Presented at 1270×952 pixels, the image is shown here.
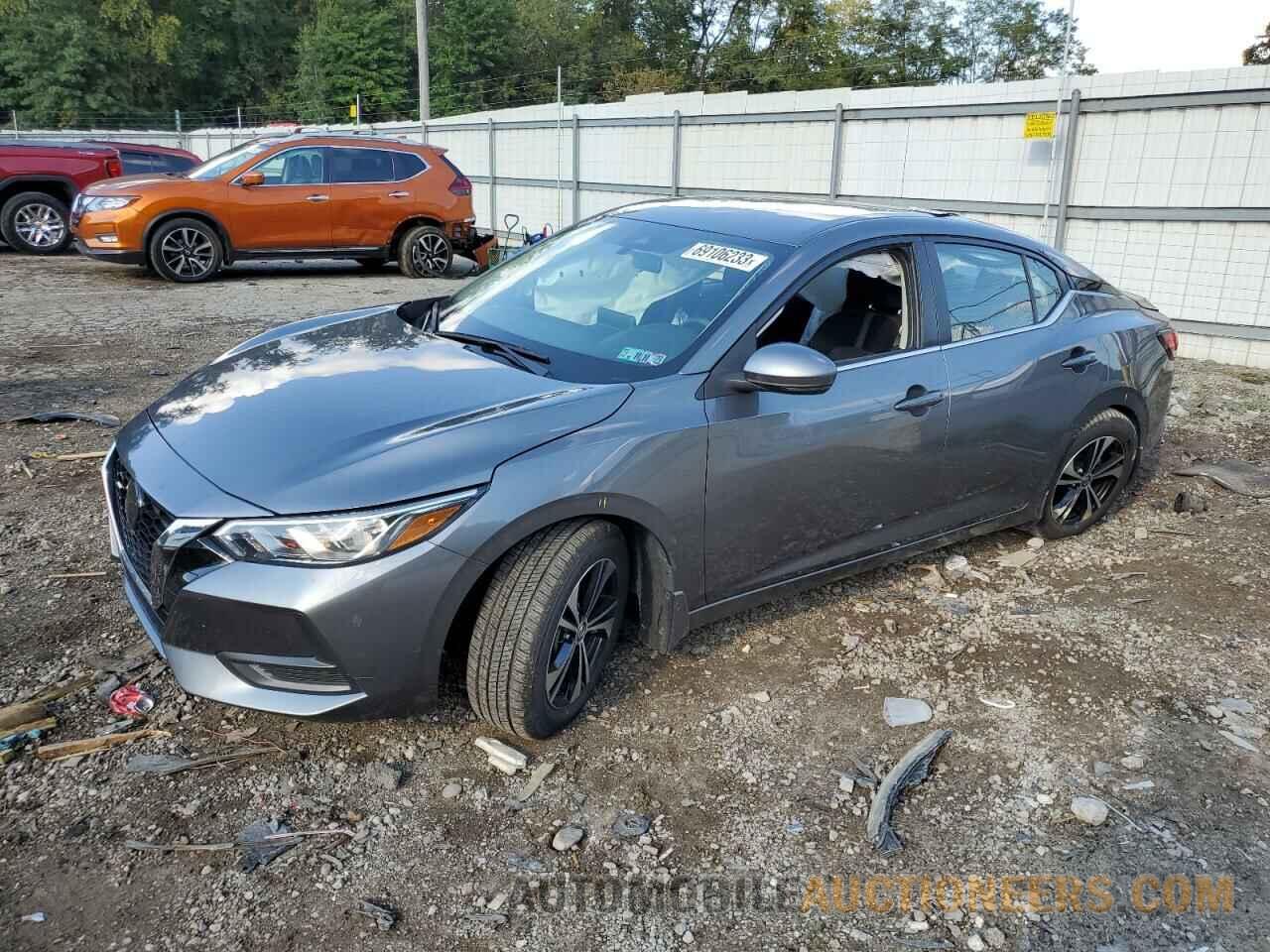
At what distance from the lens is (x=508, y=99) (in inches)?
1786

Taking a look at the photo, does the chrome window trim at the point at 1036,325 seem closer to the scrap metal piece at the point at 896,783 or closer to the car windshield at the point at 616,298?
the car windshield at the point at 616,298

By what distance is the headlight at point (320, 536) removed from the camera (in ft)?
8.70

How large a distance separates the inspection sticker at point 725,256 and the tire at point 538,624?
1168 millimetres

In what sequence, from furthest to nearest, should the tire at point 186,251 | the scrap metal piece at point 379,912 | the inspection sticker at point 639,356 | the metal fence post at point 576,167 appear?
the metal fence post at point 576,167
the tire at point 186,251
the inspection sticker at point 639,356
the scrap metal piece at point 379,912

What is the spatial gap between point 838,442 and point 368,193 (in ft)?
34.7

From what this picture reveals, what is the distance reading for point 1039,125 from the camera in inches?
409

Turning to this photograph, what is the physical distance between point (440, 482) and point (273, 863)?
108 cm

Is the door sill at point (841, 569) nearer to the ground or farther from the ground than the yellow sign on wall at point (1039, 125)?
nearer to the ground

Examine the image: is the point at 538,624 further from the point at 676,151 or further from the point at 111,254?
the point at 676,151

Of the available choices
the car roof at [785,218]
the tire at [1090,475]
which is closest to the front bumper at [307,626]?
the car roof at [785,218]

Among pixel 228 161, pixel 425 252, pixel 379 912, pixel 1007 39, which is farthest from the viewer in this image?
pixel 1007 39

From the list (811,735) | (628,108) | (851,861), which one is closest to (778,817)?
(851,861)

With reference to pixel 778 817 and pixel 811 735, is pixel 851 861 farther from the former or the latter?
pixel 811 735

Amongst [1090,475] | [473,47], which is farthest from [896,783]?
[473,47]
